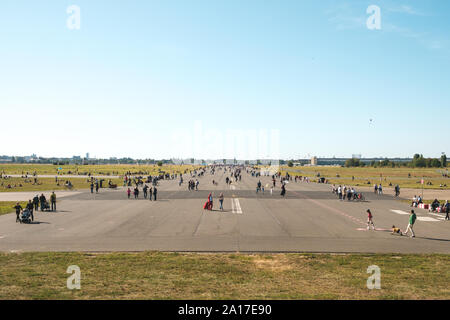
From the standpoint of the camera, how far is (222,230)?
2138cm

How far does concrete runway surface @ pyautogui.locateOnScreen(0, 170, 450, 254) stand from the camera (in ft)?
56.1

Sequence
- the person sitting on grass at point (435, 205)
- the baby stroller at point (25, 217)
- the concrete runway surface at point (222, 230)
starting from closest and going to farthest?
the concrete runway surface at point (222, 230)
the baby stroller at point (25, 217)
the person sitting on grass at point (435, 205)

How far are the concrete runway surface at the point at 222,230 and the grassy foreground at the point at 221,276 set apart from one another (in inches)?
69.1

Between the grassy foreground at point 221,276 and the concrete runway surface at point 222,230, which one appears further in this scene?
the concrete runway surface at point 222,230

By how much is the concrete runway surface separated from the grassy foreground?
5.76ft

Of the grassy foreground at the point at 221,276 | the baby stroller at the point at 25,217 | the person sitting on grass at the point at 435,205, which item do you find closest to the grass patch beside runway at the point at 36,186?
the baby stroller at the point at 25,217

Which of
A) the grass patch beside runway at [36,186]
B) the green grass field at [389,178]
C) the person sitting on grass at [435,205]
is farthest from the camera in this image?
the green grass field at [389,178]

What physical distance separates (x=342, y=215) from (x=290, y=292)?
19365 millimetres

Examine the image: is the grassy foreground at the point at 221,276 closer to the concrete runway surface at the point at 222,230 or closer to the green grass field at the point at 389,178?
the concrete runway surface at the point at 222,230

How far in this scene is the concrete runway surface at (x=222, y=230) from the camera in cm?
1711

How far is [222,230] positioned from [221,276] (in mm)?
9152

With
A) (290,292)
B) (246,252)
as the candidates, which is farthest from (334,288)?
(246,252)

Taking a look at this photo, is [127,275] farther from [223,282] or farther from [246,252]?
[246,252]

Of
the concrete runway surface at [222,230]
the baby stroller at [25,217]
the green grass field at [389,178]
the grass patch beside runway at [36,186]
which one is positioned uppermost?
the baby stroller at [25,217]
